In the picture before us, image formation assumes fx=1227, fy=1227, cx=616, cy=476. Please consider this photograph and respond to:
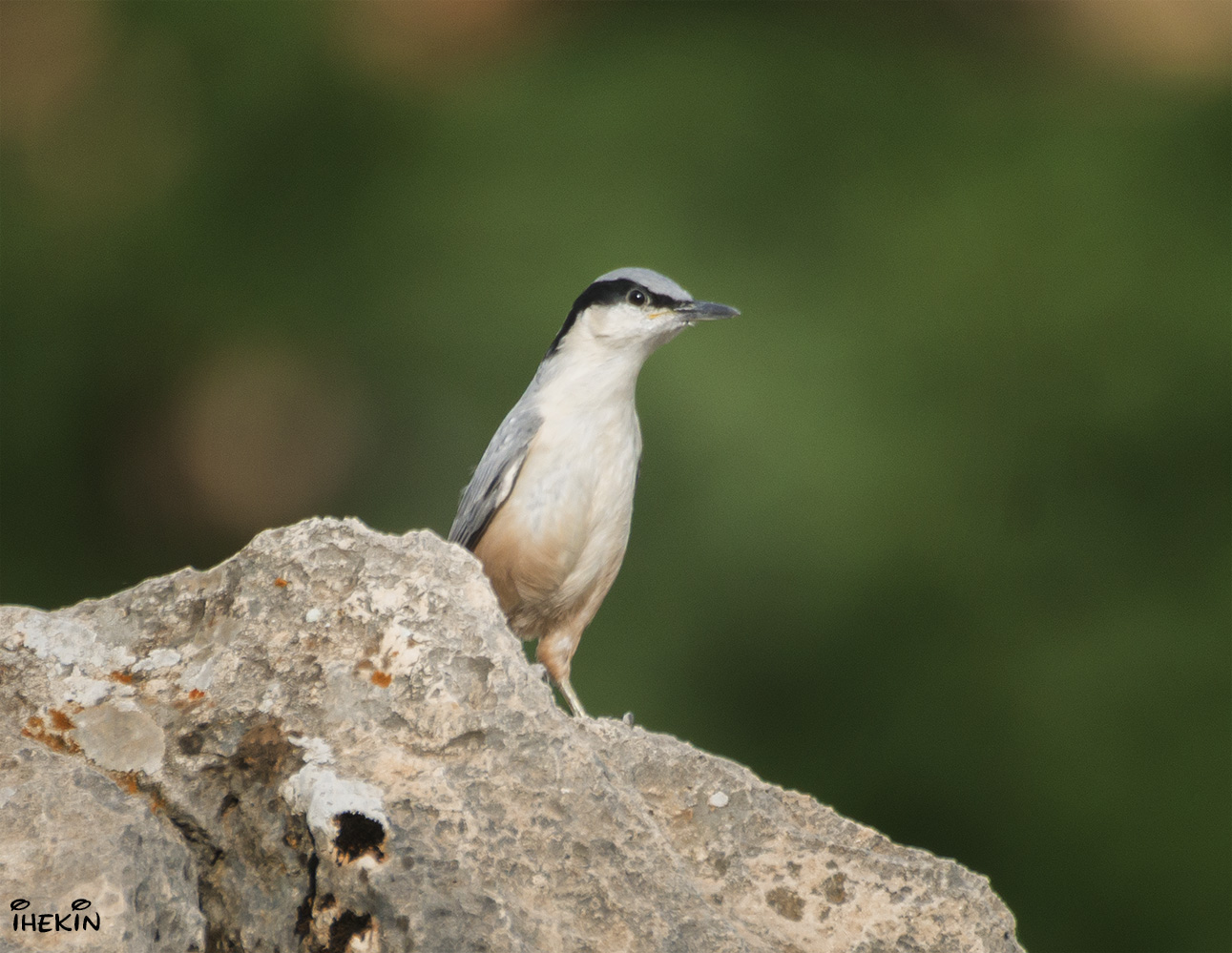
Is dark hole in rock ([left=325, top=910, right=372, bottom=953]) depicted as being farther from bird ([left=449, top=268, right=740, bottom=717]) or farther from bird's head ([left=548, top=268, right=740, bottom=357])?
bird's head ([left=548, top=268, right=740, bottom=357])

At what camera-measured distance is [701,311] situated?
4031mm

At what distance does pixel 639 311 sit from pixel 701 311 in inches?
8.3

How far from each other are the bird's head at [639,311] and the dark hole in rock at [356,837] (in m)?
2.28

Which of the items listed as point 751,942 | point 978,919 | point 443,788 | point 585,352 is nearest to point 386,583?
point 443,788

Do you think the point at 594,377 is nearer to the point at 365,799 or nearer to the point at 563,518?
the point at 563,518

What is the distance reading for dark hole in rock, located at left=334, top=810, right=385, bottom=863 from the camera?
2062 millimetres

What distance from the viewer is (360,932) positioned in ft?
6.65

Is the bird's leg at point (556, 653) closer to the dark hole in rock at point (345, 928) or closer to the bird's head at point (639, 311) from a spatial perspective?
the bird's head at point (639, 311)

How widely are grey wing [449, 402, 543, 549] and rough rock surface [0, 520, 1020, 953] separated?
148 cm
